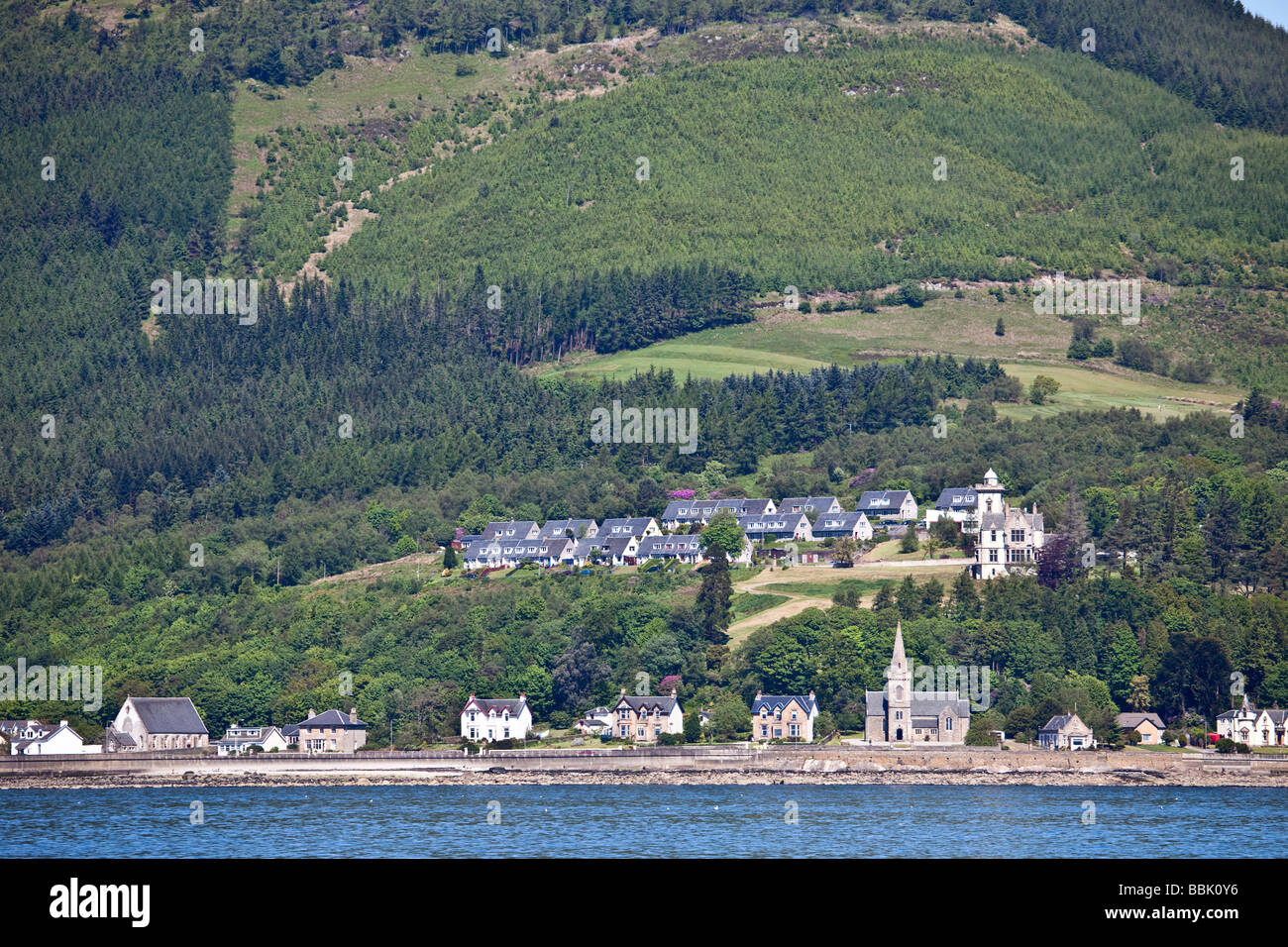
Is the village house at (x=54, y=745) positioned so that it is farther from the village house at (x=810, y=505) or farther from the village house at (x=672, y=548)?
the village house at (x=810, y=505)

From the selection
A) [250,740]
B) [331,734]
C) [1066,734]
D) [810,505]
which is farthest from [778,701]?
[810,505]

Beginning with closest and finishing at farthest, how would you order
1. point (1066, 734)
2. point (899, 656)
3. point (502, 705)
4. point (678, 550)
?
point (1066, 734), point (899, 656), point (502, 705), point (678, 550)

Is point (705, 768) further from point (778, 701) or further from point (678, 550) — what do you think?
point (678, 550)

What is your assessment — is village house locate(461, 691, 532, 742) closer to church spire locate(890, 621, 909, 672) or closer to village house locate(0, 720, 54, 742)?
church spire locate(890, 621, 909, 672)

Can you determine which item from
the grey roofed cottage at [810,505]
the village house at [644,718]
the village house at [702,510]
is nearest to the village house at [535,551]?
the village house at [702,510]
